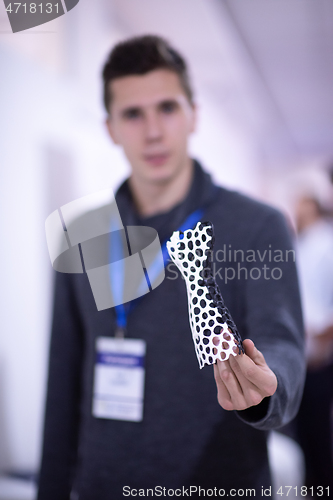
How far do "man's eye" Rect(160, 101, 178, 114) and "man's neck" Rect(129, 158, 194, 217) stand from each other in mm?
62

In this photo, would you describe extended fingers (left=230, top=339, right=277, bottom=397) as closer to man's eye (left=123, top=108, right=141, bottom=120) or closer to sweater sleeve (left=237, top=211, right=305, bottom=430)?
sweater sleeve (left=237, top=211, right=305, bottom=430)

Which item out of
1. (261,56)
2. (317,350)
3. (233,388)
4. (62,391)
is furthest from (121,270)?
(261,56)

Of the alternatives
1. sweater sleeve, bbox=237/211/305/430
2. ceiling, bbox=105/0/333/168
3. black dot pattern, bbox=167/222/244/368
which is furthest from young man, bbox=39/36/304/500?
ceiling, bbox=105/0/333/168

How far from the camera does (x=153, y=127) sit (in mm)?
418

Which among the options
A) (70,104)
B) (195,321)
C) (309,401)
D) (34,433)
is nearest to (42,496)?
(34,433)

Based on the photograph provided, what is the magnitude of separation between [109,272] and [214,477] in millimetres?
272

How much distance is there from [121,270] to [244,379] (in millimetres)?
182

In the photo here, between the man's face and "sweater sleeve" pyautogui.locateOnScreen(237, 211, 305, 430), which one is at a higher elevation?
the man's face

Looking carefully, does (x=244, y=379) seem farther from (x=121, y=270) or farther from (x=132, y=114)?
(x=132, y=114)


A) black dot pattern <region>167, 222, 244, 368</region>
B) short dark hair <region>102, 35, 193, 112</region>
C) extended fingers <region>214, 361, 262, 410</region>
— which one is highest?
short dark hair <region>102, 35, 193, 112</region>

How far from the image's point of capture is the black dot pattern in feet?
0.77

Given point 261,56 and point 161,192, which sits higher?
Answer: point 261,56

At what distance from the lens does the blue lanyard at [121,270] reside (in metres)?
0.36

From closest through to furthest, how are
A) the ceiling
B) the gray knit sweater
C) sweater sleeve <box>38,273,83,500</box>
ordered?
the gray knit sweater, sweater sleeve <box>38,273,83,500</box>, the ceiling
